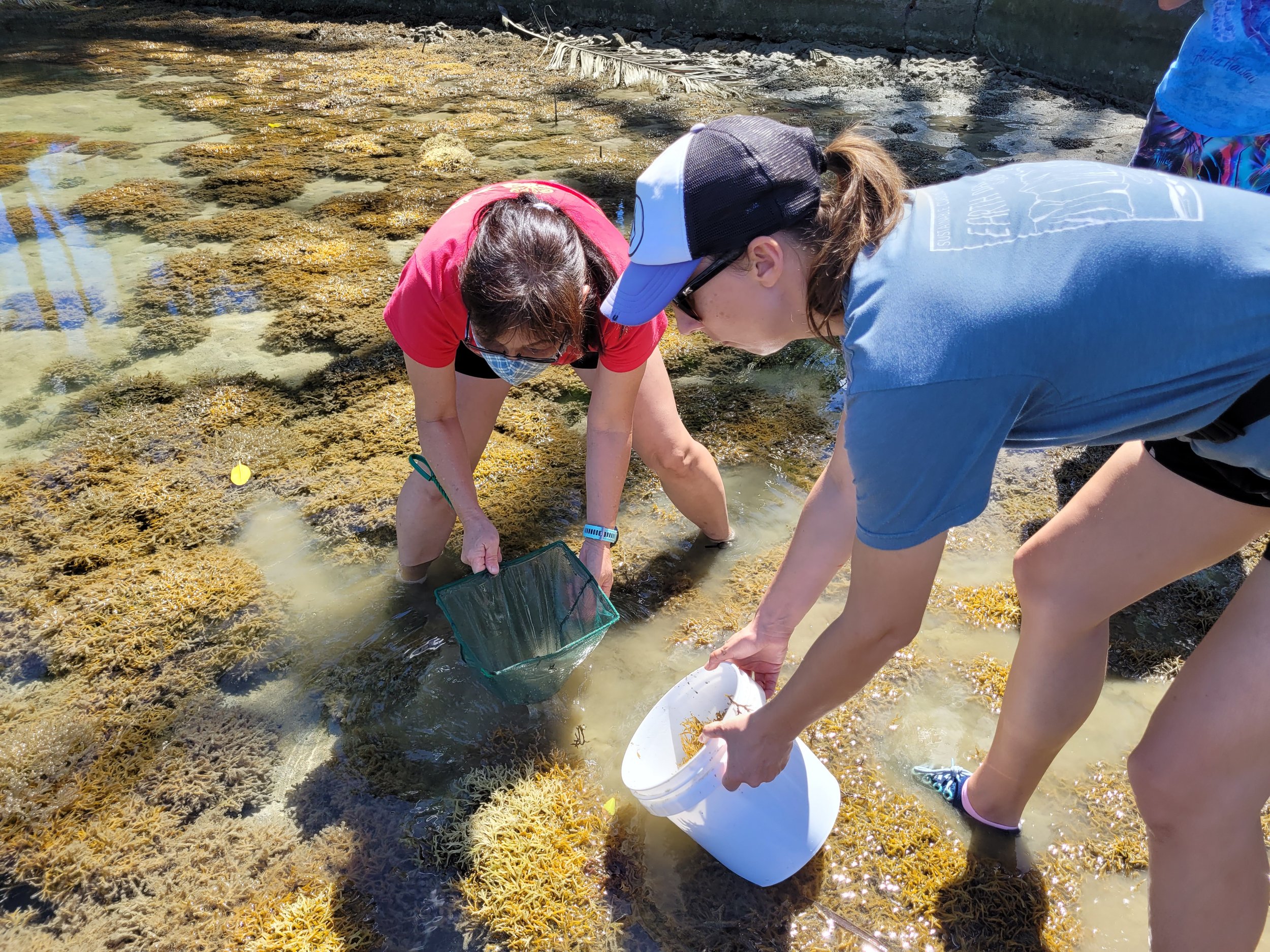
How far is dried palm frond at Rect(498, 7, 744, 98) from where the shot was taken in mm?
7484

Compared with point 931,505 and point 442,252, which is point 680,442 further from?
point 931,505

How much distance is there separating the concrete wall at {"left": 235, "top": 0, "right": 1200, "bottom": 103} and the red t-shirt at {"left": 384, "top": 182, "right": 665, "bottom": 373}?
6.52 metres

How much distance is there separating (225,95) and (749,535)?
6885 mm

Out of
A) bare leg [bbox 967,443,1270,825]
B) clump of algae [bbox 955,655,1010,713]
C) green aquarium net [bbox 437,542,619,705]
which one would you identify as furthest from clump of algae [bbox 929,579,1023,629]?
green aquarium net [bbox 437,542,619,705]

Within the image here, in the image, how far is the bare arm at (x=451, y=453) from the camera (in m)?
2.13

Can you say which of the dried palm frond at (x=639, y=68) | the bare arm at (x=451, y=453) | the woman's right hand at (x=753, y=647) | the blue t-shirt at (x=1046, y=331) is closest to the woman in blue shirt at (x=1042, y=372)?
the blue t-shirt at (x=1046, y=331)

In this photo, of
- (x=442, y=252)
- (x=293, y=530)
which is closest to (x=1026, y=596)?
(x=442, y=252)

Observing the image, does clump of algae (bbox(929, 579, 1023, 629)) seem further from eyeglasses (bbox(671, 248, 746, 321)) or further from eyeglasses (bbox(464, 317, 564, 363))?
eyeglasses (bbox(671, 248, 746, 321))

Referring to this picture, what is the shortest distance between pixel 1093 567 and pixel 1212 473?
25cm

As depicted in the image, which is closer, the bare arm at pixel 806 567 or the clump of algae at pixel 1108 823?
the bare arm at pixel 806 567

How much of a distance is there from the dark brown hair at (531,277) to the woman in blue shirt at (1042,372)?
416 millimetres

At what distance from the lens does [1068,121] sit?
636 cm

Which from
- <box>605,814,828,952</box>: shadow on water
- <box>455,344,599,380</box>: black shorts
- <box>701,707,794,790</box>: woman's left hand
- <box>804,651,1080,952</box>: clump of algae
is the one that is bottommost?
<box>605,814,828,952</box>: shadow on water

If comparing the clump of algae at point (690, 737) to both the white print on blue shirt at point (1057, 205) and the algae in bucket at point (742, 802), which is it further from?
the white print on blue shirt at point (1057, 205)
